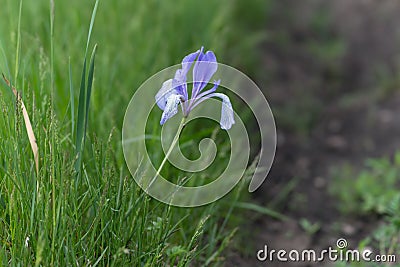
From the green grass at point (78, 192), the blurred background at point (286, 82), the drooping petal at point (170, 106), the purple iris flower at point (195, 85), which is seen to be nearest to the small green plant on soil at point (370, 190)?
the blurred background at point (286, 82)

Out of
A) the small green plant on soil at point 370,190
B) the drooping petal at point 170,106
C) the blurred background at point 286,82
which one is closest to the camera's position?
the drooping petal at point 170,106

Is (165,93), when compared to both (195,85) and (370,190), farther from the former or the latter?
(370,190)

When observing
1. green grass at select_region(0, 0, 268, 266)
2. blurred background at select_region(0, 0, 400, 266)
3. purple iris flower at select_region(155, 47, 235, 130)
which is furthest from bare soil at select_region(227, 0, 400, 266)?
purple iris flower at select_region(155, 47, 235, 130)

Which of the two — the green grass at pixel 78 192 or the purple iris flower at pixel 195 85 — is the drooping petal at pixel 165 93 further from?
the green grass at pixel 78 192

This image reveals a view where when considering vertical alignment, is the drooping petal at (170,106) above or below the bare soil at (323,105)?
below

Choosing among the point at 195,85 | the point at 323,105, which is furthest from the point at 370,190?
the point at 195,85

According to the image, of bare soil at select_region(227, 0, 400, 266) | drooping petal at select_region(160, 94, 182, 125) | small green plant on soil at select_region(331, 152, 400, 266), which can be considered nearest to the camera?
drooping petal at select_region(160, 94, 182, 125)

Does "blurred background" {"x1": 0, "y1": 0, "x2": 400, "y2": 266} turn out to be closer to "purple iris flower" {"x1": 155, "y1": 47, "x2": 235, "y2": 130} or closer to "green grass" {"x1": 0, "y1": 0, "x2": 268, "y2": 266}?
"green grass" {"x1": 0, "y1": 0, "x2": 268, "y2": 266}

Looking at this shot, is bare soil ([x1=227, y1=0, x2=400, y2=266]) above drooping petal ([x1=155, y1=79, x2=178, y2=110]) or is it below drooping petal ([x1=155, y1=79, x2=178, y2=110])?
above

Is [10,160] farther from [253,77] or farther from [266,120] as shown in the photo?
[253,77]
